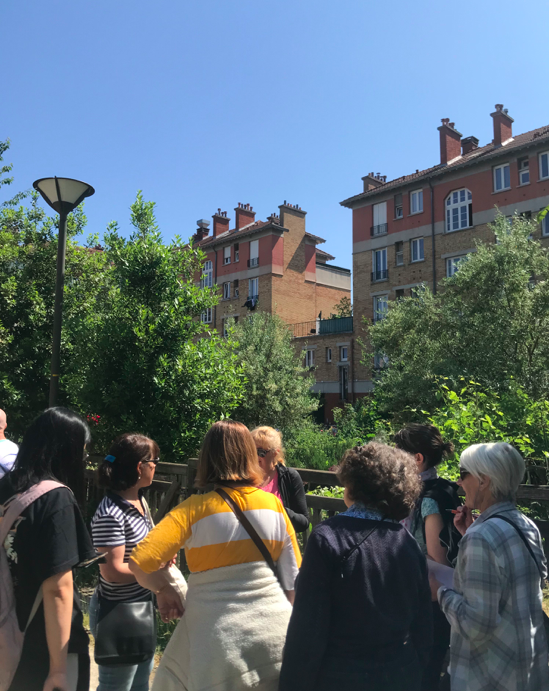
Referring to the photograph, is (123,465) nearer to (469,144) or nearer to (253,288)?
(469,144)

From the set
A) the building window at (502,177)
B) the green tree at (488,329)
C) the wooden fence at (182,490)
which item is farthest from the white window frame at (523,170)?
the wooden fence at (182,490)

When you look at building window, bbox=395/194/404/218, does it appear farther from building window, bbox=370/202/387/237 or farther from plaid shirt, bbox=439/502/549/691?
plaid shirt, bbox=439/502/549/691

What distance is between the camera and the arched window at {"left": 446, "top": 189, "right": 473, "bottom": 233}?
3394cm

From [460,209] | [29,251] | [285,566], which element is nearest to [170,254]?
[29,251]

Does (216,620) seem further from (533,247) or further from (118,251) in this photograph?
(533,247)

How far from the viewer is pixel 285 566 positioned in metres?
2.52

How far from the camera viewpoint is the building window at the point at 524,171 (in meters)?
31.5

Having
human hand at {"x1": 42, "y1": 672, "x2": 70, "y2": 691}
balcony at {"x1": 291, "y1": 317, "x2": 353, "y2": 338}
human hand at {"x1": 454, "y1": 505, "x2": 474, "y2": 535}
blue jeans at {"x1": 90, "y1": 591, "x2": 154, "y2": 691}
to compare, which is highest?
balcony at {"x1": 291, "y1": 317, "x2": 353, "y2": 338}

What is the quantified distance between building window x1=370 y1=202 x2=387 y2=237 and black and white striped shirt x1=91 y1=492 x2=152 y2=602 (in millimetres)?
37090

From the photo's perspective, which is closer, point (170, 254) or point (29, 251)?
point (170, 254)

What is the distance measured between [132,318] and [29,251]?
15.4 ft

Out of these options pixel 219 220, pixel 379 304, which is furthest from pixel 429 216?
pixel 219 220

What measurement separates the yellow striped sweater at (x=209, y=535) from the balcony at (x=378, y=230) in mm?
37363

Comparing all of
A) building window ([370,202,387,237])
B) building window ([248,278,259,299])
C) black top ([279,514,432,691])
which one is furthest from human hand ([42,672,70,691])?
building window ([248,278,259,299])
